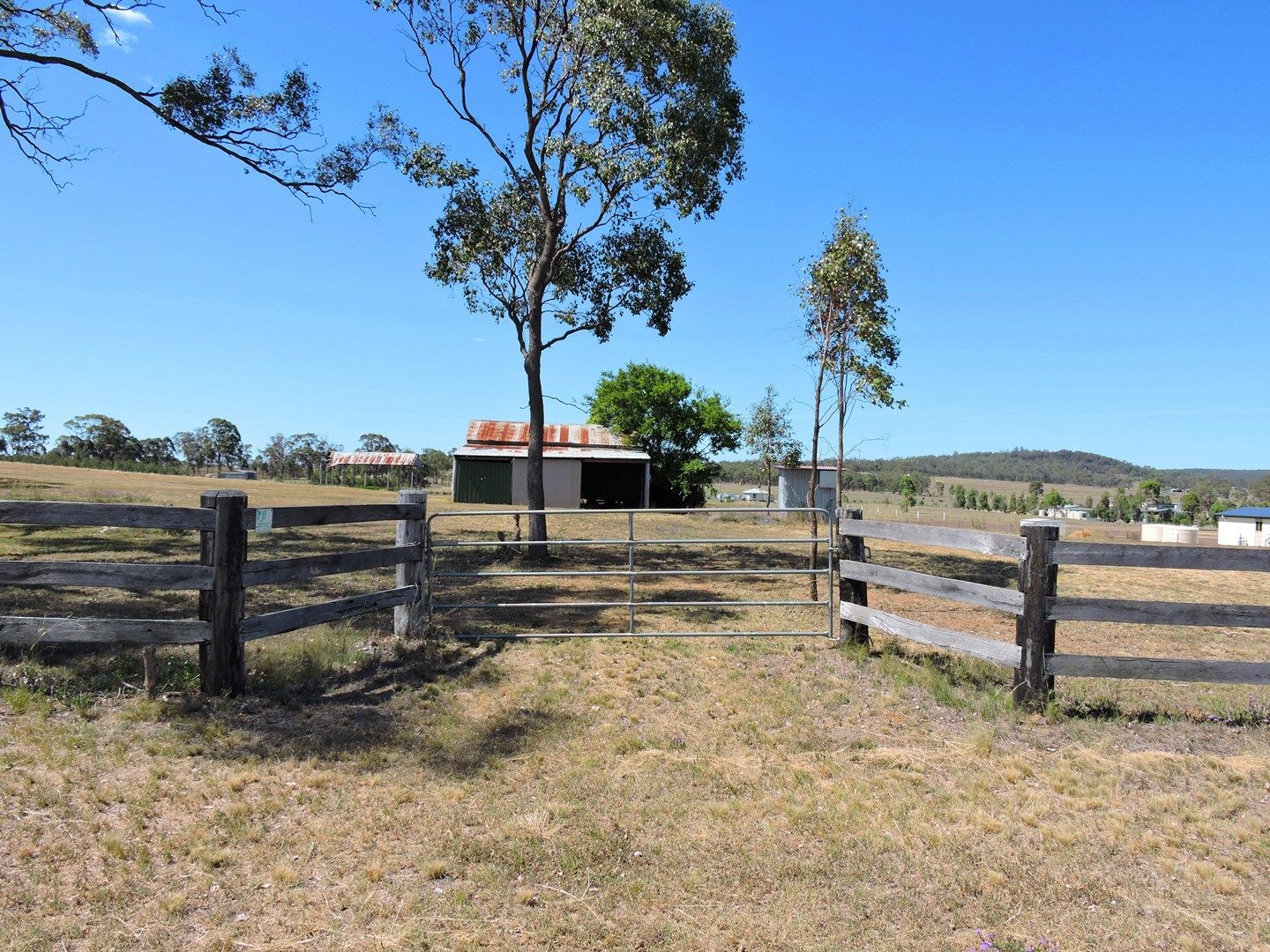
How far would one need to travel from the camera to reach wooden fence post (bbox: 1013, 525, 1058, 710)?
5.88 meters

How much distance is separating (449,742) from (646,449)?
36749mm

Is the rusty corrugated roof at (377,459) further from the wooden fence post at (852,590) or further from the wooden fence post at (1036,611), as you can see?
the wooden fence post at (1036,611)

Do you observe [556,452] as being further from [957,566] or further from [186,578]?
[186,578]

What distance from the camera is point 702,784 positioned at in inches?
187

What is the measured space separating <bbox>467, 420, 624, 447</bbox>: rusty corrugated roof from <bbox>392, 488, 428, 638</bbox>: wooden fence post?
3226 centimetres

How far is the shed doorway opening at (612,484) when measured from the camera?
130 ft

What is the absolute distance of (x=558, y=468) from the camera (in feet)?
122

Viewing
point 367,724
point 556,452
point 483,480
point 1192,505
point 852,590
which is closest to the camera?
point 367,724

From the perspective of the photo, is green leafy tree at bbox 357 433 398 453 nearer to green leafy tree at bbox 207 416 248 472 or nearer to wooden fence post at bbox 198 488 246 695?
green leafy tree at bbox 207 416 248 472

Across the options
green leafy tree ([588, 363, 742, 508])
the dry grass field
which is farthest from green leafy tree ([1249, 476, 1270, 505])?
the dry grass field

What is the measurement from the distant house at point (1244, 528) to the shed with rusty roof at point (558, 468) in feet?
102

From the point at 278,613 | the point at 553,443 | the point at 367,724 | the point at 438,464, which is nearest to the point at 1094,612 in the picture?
the point at 367,724

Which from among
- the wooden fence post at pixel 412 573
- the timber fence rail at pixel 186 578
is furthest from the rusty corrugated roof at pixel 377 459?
the timber fence rail at pixel 186 578

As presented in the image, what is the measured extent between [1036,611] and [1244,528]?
47.7 m
